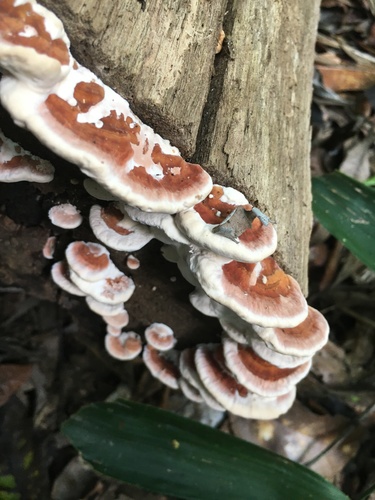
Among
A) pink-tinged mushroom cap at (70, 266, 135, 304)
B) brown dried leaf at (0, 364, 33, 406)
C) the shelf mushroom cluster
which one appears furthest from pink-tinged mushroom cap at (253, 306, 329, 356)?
brown dried leaf at (0, 364, 33, 406)

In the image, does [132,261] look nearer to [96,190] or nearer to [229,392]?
Result: [96,190]

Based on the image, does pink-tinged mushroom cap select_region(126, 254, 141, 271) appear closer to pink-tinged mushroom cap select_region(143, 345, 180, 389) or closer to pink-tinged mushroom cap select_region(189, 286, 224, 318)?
pink-tinged mushroom cap select_region(189, 286, 224, 318)

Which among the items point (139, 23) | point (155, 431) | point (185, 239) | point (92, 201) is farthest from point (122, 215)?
point (155, 431)

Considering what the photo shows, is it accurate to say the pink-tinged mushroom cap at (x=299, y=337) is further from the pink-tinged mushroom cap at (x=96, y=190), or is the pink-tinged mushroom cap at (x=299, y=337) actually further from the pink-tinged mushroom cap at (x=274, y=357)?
the pink-tinged mushroom cap at (x=96, y=190)

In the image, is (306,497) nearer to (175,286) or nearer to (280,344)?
(280,344)

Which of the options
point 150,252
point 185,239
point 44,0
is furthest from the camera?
point 150,252

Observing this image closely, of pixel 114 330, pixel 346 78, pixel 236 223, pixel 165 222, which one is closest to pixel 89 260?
pixel 165 222
